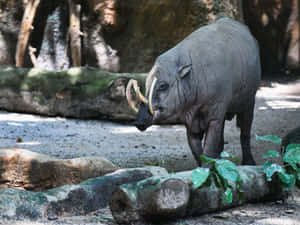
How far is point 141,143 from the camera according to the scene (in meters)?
5.84

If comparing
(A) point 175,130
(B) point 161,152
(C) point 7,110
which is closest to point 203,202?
(B) point 161,152

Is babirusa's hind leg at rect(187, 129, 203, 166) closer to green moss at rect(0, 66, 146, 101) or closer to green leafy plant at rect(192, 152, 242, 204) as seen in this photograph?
green leafy plant at rect(192, 152, 242, 204)

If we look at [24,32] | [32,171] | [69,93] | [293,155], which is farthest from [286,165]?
[24,32]

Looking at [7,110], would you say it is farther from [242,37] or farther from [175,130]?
[242,37]

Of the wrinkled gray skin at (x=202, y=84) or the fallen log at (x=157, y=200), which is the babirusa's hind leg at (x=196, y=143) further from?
the fallen log at (x=157, y=200)

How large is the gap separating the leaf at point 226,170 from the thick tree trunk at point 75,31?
22.8 ft

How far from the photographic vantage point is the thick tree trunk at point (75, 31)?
29.8 ft

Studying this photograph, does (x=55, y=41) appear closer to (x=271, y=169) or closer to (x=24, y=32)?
(x=24, y=32)

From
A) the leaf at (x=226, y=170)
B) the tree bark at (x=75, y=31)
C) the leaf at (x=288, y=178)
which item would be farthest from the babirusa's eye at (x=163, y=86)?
the tree bark at (x=75, y=31)

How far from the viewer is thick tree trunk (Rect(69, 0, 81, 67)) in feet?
29.8

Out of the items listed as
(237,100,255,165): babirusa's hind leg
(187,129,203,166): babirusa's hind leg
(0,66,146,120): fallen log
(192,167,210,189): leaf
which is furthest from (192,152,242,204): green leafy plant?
(0,66,146,120): fallen log

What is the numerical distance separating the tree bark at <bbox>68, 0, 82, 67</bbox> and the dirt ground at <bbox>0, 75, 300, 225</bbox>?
7.54ft

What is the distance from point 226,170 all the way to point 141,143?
326 cm

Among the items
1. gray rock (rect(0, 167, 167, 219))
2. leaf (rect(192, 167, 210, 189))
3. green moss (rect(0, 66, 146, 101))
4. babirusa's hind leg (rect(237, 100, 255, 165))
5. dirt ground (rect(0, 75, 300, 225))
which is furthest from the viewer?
green moss (rect(0, 66, 146, 101))
